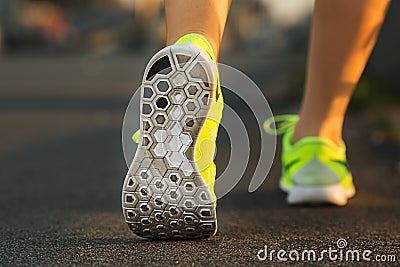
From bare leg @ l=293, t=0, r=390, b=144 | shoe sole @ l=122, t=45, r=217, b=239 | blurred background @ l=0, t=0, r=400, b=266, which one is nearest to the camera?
shoe sole @ l=122, t=45, r=217, b=239

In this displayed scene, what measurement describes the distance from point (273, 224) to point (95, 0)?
130 ft

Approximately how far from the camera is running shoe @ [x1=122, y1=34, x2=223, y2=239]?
1.38m

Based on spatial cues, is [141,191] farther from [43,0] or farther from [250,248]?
[43,0]

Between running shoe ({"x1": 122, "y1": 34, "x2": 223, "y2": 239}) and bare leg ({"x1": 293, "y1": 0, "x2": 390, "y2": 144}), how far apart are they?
0.61 m

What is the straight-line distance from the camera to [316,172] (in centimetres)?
192

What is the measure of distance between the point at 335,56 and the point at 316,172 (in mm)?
297

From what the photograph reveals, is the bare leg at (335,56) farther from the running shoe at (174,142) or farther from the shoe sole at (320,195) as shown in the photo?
the running shoe at (174,142)

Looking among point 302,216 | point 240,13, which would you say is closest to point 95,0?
point 240,13

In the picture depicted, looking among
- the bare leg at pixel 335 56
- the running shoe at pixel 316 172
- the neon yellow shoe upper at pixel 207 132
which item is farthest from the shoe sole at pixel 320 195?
the neon yellow shoe upper at pixel 207 132

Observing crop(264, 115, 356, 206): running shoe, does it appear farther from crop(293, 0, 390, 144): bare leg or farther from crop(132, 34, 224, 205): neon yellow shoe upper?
crop(132, 34, 224, 205): neon yellow shoe upper

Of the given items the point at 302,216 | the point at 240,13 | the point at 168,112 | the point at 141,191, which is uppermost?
the point at 168,112

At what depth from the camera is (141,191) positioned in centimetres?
140

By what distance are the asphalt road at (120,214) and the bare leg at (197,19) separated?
1.31 feet

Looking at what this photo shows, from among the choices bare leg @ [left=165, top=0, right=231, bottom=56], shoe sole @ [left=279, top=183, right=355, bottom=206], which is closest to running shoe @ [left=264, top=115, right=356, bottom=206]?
shoe sole @ [left=279, top=183, right=355, bottom=206]
